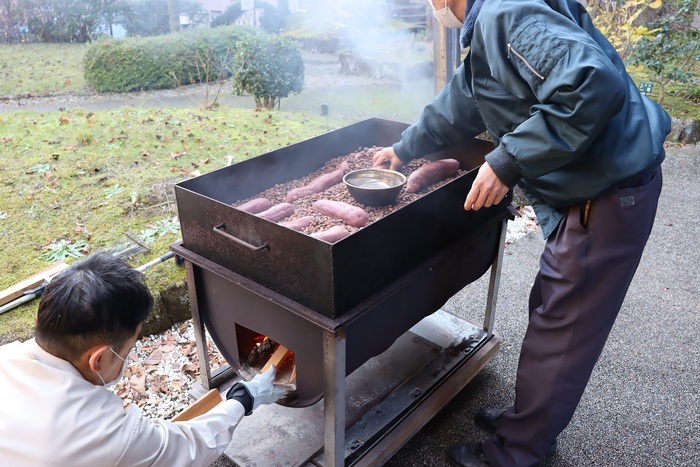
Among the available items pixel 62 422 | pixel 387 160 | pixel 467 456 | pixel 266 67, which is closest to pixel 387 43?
pixel 266 67

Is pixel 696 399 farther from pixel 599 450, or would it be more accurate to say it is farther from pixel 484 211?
pixel 484 211

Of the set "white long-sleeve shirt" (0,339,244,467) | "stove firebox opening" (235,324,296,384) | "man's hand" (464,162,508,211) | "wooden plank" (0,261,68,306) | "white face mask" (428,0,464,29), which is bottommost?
"wooden plank" (0,261,68,306)

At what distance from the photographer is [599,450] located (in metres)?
2.56

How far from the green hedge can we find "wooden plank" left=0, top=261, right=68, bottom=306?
365 inches

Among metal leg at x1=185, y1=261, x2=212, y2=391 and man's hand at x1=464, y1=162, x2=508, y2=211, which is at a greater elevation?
man's hand at x1=464, y1=162, x2=508, y2=211

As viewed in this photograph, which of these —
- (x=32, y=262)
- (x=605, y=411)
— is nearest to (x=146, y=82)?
(x=32, y=262)

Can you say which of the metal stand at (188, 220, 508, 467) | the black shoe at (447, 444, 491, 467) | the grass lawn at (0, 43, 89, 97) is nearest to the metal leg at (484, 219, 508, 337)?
the metal stand at (188, 220, 508, 467)

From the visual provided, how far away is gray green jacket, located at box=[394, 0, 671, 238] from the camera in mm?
1644

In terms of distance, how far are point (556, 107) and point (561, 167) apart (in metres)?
0.29

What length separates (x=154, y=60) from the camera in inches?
484

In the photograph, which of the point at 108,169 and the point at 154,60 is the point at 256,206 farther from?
the point at 154,60

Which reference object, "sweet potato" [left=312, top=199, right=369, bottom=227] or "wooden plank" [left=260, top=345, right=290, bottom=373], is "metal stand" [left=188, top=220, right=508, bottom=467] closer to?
"wooden plank" [left=260, top=345, right=290, bottom=373]

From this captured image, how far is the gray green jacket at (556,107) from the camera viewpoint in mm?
1644

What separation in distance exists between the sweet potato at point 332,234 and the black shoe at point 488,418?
1.34 metres
